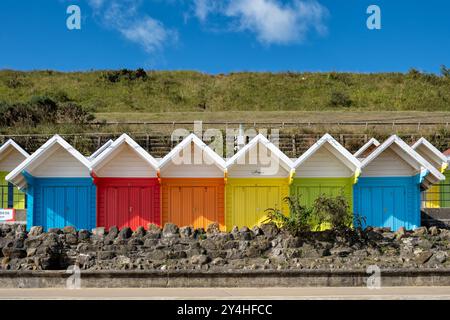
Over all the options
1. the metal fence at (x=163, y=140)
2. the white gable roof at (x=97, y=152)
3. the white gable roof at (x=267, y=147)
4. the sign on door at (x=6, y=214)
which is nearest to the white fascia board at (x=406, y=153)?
the white gable roof at (x=267, y=147)

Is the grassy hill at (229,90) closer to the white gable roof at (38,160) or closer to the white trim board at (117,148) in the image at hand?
the white gable roof at (38,160)

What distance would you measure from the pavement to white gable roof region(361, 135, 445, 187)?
9099 millimetres

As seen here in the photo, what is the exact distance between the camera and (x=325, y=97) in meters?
102

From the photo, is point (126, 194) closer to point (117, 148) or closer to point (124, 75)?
point (117, 148)

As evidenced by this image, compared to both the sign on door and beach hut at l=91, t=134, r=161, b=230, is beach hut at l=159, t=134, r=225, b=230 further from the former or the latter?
the sign on door

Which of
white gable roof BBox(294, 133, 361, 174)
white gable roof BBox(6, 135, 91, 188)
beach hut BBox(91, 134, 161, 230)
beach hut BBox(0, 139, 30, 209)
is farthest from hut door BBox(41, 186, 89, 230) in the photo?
white gable roof BBox(294, 133, 361, 174)

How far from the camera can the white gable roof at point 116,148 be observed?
25.7 metres

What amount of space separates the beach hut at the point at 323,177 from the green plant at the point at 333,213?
169 inches

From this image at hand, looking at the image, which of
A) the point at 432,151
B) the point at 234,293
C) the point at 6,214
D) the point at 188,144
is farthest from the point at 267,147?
the point at 6,214

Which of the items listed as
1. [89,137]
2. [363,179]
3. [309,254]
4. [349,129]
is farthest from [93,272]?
[349,129]

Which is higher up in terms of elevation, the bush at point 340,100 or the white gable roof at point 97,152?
the bush at point 340,100

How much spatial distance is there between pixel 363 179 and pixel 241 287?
1048 centimetres

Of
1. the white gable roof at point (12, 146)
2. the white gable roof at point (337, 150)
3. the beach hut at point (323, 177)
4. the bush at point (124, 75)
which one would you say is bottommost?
the beach hut at point (323, 177)

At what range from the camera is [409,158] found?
2680 cm
